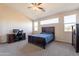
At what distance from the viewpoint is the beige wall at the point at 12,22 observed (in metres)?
2.64

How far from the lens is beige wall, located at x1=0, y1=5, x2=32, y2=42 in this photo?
2644 millimetres

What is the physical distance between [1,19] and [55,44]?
166cm

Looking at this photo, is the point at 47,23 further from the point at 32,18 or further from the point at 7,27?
the point at 7,27

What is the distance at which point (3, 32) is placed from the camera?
2.77 m

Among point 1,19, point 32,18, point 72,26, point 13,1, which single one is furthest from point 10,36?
point 72,26

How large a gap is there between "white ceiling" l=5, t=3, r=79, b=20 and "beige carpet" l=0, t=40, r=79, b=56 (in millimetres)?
796

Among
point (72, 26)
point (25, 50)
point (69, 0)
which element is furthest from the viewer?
point (25, 50)

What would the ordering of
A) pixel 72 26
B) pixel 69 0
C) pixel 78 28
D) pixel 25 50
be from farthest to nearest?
pixel 78 28
pixel 25 50
pixel 72 26
pixel 69 0

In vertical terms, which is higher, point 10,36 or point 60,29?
point 60,29

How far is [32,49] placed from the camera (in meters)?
2.69

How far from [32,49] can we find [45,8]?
1.17 metres

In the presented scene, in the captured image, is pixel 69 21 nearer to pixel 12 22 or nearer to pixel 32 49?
pixel 32 49

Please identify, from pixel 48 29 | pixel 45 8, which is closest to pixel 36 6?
pixel 45 8

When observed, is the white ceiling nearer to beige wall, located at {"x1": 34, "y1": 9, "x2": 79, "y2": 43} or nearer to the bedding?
beige wall, located at {"x1": 34, "y1": 9, "x2": 79, "y2": 43}
